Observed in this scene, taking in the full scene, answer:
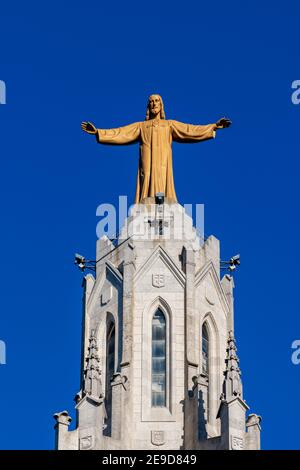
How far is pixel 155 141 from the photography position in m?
87.6

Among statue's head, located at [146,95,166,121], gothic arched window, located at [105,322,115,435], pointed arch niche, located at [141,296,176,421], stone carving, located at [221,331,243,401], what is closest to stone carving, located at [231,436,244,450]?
stone carving, located at [221,331,243,401]

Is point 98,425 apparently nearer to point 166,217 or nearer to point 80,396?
point 80,396

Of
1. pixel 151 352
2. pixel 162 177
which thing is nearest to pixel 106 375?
pixel 151 352

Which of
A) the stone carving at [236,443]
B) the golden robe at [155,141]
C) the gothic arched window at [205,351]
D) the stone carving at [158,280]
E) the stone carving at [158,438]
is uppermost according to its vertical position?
the golden robe at [155,141]

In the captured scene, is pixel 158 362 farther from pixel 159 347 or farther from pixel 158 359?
pixel 159 347

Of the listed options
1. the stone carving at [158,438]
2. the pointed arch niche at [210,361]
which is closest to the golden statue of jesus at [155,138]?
the pointed arch niche at [210,361]

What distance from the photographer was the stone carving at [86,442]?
7719 cm

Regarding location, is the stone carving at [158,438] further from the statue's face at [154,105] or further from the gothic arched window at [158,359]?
the statue's face at [154,105]

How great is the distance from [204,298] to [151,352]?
3458 mm

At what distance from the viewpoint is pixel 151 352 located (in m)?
82.1

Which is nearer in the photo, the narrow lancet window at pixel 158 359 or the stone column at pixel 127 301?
the narrow lancet window at pixel 158 359

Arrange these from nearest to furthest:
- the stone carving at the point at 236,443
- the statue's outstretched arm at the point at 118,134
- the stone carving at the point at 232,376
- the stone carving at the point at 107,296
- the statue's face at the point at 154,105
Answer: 1. the stone carving at the point at 236,443
2. the stone carving at the point at 232,376
3. the stone carving at the point at 107,296
4. the statue's outstretched arm at the point at 118,134
5. the statue's face at the point at 154,105

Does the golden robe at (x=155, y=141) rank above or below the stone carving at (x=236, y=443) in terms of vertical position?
above

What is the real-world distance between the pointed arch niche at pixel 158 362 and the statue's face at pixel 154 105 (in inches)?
348
